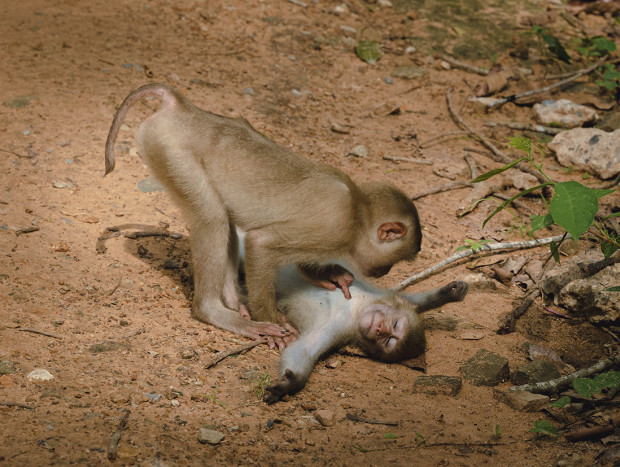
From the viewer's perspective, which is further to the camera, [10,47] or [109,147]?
[10,47]

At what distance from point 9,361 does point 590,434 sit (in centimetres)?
311

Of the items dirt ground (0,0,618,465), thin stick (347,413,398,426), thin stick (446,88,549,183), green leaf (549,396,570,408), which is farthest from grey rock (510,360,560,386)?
thin stick (446,88,549,183)

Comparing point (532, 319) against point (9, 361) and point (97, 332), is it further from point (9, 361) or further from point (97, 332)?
point (9, 361)

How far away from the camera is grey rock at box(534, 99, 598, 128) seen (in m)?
7.36

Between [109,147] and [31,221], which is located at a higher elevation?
[109,147]

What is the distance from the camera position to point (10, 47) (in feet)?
22.0

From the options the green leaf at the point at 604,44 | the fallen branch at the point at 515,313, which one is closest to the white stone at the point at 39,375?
the fallen branch at the point at 515,313

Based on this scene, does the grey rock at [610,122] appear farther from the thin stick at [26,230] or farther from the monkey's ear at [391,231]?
the thin stick at [26,230]

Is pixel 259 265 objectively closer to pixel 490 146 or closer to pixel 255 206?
pixel 255 206

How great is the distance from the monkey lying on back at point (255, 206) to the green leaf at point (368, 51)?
14.1 ft

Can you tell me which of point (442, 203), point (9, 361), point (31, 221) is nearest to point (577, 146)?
point (442, 203)

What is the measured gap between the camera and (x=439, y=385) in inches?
157

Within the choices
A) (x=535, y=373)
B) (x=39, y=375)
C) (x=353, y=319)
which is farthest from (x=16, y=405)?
(x=535, y=373)

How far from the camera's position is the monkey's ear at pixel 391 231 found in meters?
4.36
